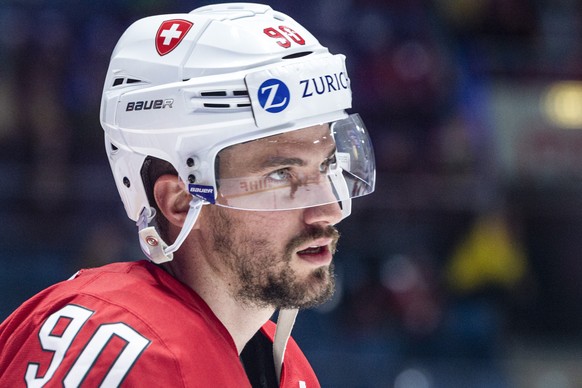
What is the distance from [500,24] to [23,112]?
10.9ft

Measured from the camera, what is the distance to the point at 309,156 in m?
1.95

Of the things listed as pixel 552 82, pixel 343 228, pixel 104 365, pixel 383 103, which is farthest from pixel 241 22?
pixel 552 82

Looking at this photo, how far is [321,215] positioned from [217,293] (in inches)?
10.1

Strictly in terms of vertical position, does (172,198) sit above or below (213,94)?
below

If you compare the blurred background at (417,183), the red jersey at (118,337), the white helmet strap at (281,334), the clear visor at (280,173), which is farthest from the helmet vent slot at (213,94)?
the blurred background at (417,183)

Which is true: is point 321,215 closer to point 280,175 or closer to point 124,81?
point 280,175

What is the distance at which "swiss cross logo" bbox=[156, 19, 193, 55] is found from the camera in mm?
1949

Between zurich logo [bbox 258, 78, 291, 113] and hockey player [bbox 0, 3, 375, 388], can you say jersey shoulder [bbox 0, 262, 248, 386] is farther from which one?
zurich logo [bbox 258, 78, 291, 113]

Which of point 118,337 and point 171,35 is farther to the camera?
point 171,35

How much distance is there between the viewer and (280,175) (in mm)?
1921

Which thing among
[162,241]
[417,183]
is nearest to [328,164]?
[162,241]

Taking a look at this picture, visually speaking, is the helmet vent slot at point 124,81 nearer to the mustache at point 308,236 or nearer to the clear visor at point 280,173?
the clear visor at point 280,173

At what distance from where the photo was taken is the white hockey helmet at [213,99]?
188 cm

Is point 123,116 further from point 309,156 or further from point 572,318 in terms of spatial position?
point 572,318
